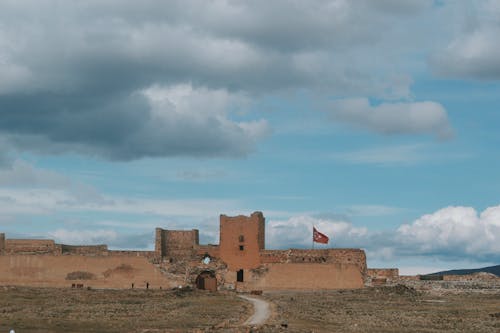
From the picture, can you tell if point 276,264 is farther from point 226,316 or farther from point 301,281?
point 226,316

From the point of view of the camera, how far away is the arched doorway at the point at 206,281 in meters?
60.9

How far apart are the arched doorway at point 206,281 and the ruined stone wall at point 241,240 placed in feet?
5.31

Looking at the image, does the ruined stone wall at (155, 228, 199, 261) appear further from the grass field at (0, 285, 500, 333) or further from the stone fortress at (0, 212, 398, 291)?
the grass field at (0, 285, 500, 333)

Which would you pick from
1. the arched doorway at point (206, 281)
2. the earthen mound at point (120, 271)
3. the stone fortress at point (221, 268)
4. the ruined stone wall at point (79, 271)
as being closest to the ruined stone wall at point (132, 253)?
the stone fortress at point (221, 268)

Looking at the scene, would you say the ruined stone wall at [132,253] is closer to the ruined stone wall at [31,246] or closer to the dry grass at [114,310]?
the ruined stone wall at [31,246]

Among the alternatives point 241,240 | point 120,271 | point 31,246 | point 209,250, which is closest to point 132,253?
point 120,271

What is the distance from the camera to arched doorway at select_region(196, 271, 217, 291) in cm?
→ 6091

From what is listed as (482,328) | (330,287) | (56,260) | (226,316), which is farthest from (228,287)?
(482,328)

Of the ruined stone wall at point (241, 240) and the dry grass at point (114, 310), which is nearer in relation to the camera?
the dry grass at point (114, 310)

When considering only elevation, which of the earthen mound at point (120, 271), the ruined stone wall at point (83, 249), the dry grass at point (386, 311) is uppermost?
the ruined stone wall at point (83, 249)

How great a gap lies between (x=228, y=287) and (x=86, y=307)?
21.5m

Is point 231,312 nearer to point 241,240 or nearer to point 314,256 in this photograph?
point 241,240

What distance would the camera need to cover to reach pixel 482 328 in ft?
108

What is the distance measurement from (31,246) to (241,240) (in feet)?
55.9
